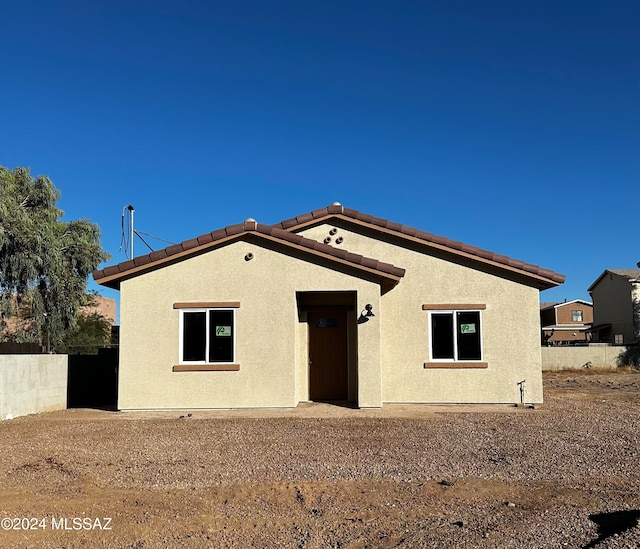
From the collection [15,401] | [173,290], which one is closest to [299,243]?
[173,290]

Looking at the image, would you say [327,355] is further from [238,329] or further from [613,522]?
[613,522]

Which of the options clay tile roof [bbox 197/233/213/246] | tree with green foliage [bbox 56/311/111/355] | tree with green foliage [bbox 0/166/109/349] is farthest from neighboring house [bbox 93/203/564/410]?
tree with green foliage [bbox 56/311/111/355]

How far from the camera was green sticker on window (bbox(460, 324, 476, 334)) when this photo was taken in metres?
14.7

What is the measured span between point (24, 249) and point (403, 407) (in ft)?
48.3

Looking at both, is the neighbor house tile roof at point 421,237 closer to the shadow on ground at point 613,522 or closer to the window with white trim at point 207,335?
the window with white trim at point 207,335

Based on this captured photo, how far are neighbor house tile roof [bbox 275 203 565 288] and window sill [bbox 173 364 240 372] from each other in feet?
13.6

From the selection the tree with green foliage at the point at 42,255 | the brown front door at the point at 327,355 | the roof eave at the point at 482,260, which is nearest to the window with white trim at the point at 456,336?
the roof eave at the point at 482,260

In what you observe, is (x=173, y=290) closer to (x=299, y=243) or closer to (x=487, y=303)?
(x=299, y=243)

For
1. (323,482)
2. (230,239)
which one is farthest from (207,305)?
(323,482)

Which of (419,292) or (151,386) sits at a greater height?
(419,292)

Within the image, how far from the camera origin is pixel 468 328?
14680mm

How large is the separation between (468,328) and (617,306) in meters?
32.4

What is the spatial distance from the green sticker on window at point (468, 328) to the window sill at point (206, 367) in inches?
211

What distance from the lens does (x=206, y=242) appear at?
1375cm
